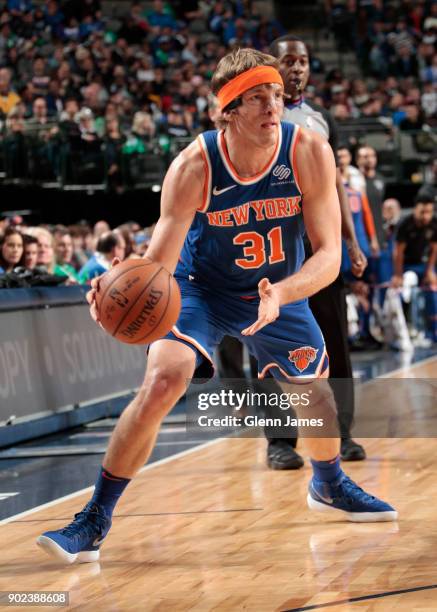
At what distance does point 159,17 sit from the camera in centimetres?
2356

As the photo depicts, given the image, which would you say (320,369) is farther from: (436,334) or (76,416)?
(436,334)

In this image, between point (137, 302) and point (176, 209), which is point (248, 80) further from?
point (137, 302)

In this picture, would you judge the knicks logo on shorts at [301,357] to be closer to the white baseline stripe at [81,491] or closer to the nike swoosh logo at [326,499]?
the nike swoosh logo at [326,499]

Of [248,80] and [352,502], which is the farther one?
[352,502]

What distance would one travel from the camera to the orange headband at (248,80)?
185 inches

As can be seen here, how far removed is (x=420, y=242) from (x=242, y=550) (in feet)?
33.7

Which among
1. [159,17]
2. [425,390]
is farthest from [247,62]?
[159,17]

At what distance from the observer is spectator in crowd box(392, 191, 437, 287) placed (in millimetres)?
14461

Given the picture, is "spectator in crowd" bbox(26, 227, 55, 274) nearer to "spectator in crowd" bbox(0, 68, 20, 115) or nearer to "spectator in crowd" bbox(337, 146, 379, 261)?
"spectator in crowd" bbox(337, 146, 379, 261)

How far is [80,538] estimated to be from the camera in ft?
15.0

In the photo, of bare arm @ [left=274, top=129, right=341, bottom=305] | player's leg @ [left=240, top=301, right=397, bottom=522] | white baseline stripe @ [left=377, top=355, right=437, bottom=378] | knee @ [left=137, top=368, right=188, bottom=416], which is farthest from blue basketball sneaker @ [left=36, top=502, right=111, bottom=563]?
white baseline stripe @ [left=377, top=355, right=437, bottom=378]

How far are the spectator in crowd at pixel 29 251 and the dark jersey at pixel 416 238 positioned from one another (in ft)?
20.9

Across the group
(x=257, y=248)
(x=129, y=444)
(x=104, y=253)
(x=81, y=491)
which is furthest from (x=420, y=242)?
(x=129, y=444)

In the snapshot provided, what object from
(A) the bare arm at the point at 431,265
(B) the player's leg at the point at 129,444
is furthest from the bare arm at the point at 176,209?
(A) the bare arm at the point at 431,265
